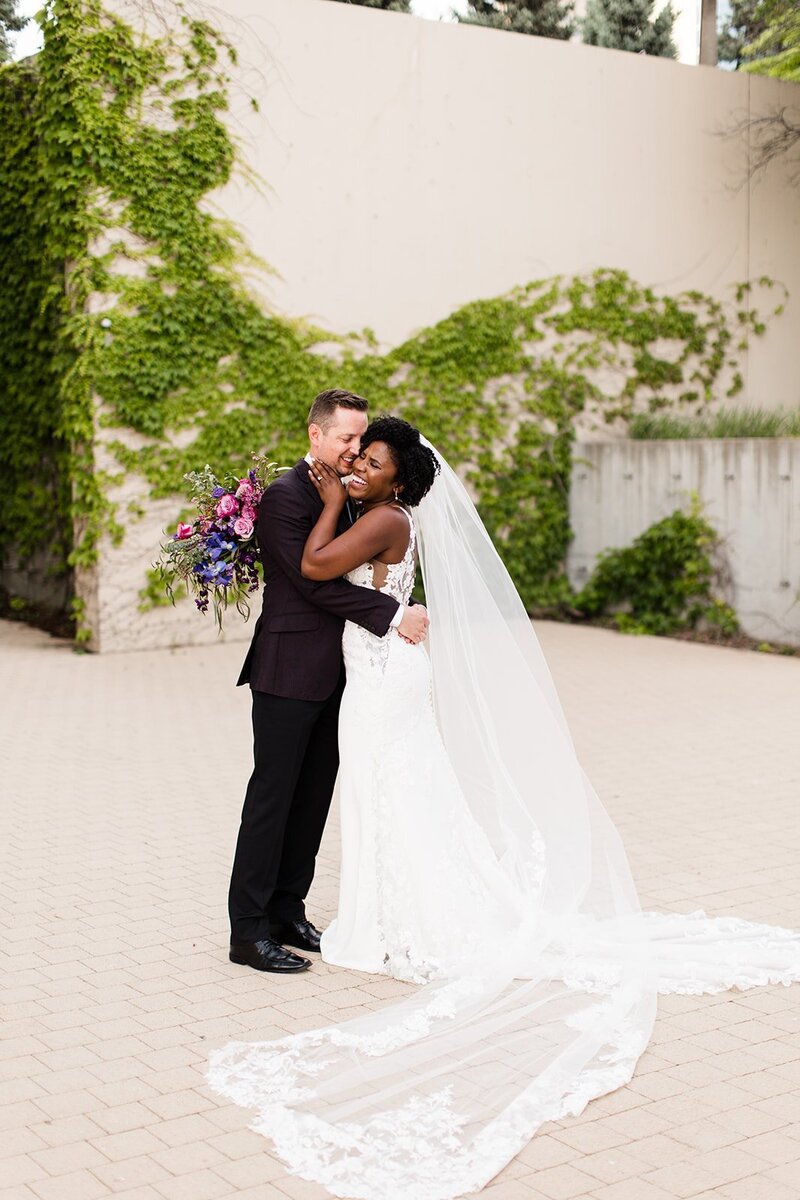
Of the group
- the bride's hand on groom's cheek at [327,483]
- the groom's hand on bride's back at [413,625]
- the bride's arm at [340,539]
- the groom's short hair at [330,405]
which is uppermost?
the groom's short hair at [330,405]

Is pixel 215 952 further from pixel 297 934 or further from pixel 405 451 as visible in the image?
pixel 405 451

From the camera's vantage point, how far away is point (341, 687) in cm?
492

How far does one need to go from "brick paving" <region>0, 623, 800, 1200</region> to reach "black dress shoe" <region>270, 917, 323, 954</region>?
188mm

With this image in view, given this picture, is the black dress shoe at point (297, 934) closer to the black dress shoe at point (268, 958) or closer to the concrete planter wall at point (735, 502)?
the black dress shoe at point (268, 958)

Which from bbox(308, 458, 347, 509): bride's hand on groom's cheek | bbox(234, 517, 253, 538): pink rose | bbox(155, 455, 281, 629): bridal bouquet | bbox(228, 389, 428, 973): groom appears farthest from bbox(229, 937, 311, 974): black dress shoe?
bbox(308, 458, 347, 509): bride's hand on groom's cheek

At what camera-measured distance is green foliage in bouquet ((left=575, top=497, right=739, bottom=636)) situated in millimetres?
12367

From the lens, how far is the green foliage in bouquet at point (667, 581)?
12.4m

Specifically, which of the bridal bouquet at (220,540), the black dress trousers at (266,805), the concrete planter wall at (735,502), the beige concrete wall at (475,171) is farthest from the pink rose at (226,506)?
the concrete planter wall at (735,502)

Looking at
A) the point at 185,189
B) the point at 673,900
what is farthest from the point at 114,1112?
the point at 185,189

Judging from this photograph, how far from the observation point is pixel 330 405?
15.3ft

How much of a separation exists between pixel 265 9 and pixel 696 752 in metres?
7.66

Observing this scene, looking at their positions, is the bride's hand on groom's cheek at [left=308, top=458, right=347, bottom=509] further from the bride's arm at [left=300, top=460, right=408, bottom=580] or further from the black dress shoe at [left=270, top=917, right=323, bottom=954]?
the black dress shoe at [left=270, top=917, right=323, bottom=954]

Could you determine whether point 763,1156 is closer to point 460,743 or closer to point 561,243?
point 460,743

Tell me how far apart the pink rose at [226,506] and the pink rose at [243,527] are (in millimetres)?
51
